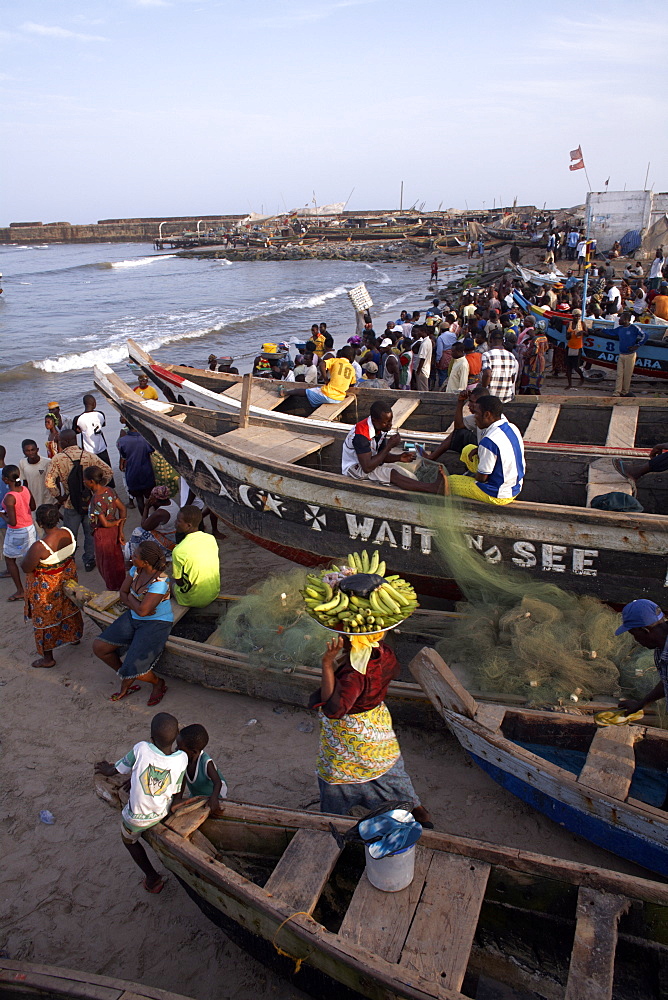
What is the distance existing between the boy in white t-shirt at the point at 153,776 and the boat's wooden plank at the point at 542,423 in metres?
4.68

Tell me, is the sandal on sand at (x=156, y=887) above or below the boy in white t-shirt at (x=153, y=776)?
below

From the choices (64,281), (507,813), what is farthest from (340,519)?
(64,281)

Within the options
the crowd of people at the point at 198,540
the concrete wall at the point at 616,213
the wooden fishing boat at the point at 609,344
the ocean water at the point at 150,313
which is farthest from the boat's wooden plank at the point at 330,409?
the concrete wall at the point at 616,213

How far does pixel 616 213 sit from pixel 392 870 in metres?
33.5

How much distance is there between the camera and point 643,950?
116 inches

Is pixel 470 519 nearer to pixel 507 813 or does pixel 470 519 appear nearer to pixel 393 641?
pixel 393 641

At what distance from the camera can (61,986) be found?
2.86 metres

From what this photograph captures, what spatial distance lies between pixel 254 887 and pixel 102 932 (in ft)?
4.77

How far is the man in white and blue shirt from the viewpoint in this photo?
496 cm

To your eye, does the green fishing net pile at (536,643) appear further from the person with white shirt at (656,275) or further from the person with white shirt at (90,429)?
the person with white shirt at (656,275)

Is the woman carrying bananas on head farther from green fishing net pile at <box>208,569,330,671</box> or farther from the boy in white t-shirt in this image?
green fishing net pile at <box>208,569,330,671</box>

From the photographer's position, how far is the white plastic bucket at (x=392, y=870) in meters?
2.93

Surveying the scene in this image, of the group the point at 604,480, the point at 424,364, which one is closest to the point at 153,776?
the point at 604,480

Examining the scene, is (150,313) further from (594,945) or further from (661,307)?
(594,945)
